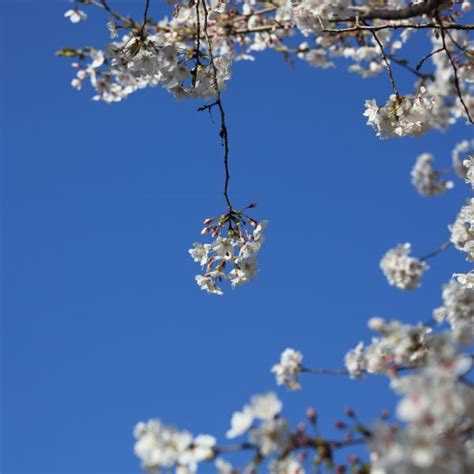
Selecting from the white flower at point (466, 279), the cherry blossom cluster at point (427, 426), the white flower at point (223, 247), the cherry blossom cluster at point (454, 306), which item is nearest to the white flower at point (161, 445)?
the cherry blossom cluster at point (427, 426)

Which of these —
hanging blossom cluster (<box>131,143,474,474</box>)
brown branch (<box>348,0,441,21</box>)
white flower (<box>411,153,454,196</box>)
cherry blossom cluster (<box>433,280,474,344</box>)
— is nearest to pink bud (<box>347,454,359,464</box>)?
hanging blossom cluster (<box>131,143,474,474</box>)

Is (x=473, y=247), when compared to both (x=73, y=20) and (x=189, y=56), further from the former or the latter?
(x=73, y=20)

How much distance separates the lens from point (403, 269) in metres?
4.29

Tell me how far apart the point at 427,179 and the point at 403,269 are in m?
6.13

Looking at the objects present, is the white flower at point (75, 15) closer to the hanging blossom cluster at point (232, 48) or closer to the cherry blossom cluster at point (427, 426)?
the hanging blossom cluster at point (232, 48)

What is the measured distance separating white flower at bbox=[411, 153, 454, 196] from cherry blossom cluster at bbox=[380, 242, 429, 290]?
19.8 feet

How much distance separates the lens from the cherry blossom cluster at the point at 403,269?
428 cm

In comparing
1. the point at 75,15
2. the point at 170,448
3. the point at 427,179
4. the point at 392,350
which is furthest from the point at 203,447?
the point at 427,179

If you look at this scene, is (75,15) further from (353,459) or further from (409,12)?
(353,459)

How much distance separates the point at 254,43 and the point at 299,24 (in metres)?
3.11

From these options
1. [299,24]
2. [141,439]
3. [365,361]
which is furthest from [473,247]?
[141,439]

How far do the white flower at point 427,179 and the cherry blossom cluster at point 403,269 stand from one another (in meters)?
6.03

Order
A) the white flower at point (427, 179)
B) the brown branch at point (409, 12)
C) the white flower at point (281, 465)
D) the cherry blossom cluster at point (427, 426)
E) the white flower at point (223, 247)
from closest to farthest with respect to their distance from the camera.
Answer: the cherry blossom cluster at point (427, 426), the white flower at point (281, 465), the brown branch at point (409, 12), the white flower at point (223, 247), the white flower at point (427, 179)

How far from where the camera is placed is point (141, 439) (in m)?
1.98
